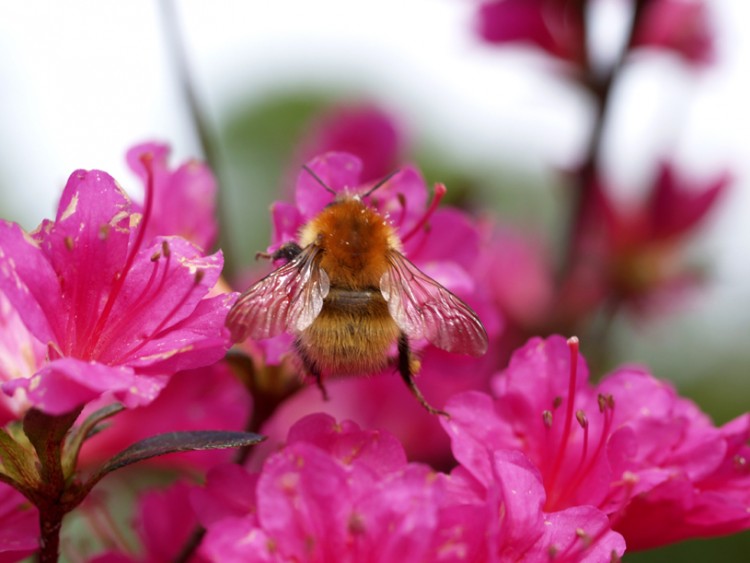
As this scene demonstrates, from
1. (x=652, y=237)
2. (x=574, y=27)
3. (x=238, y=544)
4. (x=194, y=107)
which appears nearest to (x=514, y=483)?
(x=238, y=544)

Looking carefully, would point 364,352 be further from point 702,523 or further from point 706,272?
point 706,272

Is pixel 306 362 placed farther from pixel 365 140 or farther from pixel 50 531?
pixel 365 140

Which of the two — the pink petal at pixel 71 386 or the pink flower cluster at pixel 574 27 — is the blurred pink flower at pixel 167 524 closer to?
the pink petal at pixel 71 386

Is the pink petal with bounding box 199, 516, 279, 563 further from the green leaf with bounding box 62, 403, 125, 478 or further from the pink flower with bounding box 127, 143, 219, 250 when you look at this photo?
the pink flower with bounding box 127, 143, 219, 250

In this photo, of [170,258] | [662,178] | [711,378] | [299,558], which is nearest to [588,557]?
[299,558]

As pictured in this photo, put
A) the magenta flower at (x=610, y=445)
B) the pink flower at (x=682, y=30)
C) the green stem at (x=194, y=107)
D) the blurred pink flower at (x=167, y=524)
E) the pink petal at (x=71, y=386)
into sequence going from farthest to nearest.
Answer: the pink flower at (x=682, y=30) < the green stem at (x=194, y=107) < the blurred pink flower at (x=167, y=524) < the magenta flower at (x=610, y=445) < the pink petal at (x=71, y=386)

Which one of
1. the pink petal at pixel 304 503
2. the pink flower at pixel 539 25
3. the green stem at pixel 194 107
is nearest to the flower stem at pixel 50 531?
the pink petal at pixel 304 503
